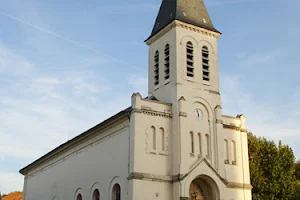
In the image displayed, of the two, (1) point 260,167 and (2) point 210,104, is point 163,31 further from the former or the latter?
(1) point 260,167

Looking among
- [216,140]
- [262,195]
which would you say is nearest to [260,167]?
[262,195]

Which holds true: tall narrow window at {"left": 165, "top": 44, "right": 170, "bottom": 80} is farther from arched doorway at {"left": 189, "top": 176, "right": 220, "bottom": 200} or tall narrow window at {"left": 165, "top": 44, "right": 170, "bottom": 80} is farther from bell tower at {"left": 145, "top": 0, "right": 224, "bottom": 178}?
arched doorway at {"left": 189, "top": 176, "right": 220, "bottom": 200}

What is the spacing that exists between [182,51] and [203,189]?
11.1m

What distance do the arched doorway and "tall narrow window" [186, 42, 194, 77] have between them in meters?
8.42

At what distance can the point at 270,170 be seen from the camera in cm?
4647

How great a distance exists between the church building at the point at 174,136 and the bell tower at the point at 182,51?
80mm

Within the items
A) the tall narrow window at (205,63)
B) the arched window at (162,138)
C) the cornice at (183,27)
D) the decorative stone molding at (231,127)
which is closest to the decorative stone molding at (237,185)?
the decorative stone molding at (231,127)

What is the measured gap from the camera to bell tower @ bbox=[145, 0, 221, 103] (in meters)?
37.0

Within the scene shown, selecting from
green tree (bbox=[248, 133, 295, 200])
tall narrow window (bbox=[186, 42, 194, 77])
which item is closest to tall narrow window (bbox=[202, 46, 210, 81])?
tall narrow window (bbox=[186, 42, 194, 77])

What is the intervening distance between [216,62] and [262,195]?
14548 millimetres

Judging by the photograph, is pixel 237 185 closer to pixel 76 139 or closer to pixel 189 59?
pixel 189 59

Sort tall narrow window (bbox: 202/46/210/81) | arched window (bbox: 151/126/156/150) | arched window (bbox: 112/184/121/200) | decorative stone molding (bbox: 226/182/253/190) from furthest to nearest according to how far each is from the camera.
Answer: tall narrow window (bbox: 202/46/210/81), decorative stone molding (bbox: 226/182/253/190), arched window (bbox: 112/184/121/200), arched window (bbox: 151/126/156/150)

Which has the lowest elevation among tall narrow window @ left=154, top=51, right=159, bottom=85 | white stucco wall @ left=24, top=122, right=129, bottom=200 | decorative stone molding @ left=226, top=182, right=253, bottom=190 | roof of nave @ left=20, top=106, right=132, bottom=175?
decorative stone molding @ left=226, top=182, right=253, bottom=190

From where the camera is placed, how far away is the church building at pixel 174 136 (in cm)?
3369
